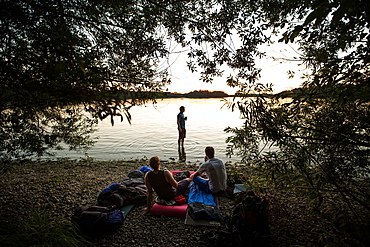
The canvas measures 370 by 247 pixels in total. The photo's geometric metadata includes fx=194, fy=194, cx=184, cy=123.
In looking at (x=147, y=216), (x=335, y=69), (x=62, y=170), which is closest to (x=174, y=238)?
(x=147, y=216)

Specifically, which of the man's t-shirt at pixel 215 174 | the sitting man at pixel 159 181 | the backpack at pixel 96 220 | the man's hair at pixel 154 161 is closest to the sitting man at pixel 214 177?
the man's t-shirt at pixel 215 174

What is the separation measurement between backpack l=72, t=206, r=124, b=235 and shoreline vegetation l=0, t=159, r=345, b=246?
138 mm

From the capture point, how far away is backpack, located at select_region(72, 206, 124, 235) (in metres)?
3.67

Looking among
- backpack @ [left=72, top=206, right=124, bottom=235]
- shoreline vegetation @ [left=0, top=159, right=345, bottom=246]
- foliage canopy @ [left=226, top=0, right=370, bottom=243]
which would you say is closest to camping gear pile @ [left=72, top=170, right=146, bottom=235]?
backpack @ [left=72, top=206, right=124, bottom=235]

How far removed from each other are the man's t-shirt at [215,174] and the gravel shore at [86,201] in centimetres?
47

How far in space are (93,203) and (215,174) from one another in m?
3.29

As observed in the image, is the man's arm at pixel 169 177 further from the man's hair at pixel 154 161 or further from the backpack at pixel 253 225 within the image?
the backpack at pixel 253 225

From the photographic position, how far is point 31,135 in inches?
144

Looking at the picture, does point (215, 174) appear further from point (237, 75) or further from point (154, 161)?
point (237, 75)

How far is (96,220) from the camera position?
12.1 feet

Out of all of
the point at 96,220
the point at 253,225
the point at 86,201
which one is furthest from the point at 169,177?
the point at 86,201

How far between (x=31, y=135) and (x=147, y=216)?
2882 millimetres

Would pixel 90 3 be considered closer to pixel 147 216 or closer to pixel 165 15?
pixel 165 15

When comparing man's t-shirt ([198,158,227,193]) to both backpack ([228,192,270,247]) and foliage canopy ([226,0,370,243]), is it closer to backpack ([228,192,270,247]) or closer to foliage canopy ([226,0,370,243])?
backpack ([228,192,270,247])
